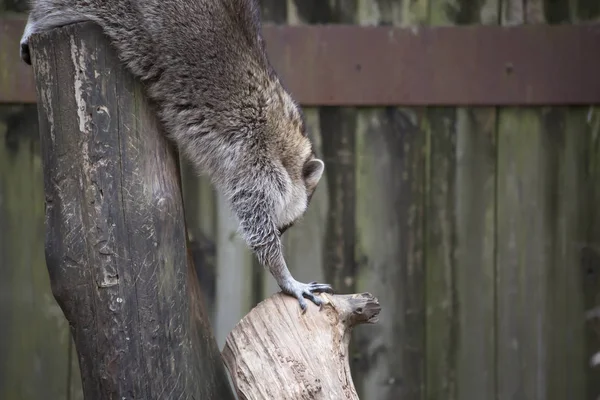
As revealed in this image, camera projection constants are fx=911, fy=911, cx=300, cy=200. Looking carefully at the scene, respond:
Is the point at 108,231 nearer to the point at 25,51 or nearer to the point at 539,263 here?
the point at 25,51

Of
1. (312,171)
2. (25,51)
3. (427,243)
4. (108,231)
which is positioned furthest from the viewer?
(427,243)

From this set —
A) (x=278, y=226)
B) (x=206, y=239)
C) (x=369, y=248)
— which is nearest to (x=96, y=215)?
(x=278, y=226)

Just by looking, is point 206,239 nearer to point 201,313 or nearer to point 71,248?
point 201,313

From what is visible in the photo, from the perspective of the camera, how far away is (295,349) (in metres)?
2.96

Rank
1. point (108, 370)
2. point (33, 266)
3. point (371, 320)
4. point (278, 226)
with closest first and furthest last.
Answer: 1. point (108, 370)
2. point (371, 320)
3. point (278, 226)
4. point (33, 266)

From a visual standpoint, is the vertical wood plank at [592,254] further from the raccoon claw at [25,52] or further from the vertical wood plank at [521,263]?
the raccoon claw at [25,52]

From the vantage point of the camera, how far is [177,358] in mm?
2914

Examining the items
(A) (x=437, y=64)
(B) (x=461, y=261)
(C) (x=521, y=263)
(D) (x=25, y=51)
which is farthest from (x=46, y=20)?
(C) (x=521, y=263)

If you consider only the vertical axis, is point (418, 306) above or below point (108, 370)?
below

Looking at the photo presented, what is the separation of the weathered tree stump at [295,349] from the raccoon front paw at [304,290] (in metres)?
0.02

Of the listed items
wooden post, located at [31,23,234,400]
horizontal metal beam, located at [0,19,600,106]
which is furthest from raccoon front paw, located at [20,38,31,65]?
horizontal metal beam, located at [0,19,600,106]

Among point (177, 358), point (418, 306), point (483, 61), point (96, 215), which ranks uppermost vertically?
point (483, 61)

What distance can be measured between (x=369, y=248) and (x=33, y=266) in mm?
1543

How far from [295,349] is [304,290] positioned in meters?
0.29
